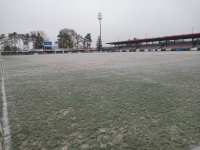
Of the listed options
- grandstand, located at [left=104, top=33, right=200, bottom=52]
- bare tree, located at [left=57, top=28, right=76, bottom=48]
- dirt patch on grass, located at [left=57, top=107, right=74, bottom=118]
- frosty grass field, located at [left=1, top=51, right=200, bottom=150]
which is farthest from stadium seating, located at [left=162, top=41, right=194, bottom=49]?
dirt patch on grass, located at [left=57, top=107, right=74, bottom=118]

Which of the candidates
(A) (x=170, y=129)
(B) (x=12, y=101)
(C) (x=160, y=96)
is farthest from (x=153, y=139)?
(B) (x=12, y=101)

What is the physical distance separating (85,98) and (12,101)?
156 cm

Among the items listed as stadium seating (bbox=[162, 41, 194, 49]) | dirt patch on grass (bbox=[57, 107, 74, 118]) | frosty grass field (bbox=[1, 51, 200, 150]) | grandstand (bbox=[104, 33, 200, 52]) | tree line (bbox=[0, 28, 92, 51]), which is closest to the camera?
frosty grass field (bbox=[1, 51, 200, 150])

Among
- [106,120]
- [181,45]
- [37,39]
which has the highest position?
[37,39]

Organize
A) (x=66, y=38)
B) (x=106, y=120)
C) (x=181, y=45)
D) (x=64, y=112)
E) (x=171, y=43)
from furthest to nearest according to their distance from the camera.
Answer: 1. (x=66, y=38)
2. (x=171, y=43)
3. (x=181, y=45)
4. (x=64, y=112)
5. (x=106, y=120)

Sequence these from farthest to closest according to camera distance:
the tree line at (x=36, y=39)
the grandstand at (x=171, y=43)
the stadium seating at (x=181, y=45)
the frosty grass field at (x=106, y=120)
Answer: the tree line at (x=36, y=39) < the stadium seating at (x=181, y=45) < the grandstand at (x=171, y=43) < the frosty grass field at (x=106, y=120)

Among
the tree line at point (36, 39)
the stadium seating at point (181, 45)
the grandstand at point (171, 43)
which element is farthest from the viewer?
the tree line at point (36, 39)

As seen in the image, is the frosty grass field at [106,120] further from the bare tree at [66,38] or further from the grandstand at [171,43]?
the bare tree at [66,38]

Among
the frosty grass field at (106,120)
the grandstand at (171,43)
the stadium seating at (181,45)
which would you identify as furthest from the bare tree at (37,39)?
the frosty grass field at (106,120)

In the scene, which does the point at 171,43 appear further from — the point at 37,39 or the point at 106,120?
the point at 37,39

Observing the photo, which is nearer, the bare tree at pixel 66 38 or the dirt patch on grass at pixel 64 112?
the dirt patch on grass at pixel 64 112

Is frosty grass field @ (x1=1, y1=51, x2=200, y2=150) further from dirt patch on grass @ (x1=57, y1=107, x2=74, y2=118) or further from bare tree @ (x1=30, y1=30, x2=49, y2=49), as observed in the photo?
bare tree @ (x1=30, y1=30, x2=49, y2=49)

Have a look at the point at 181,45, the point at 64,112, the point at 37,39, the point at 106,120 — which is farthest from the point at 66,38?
the point at 106,120

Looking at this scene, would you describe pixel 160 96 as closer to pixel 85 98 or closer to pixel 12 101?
pixel 85 98
